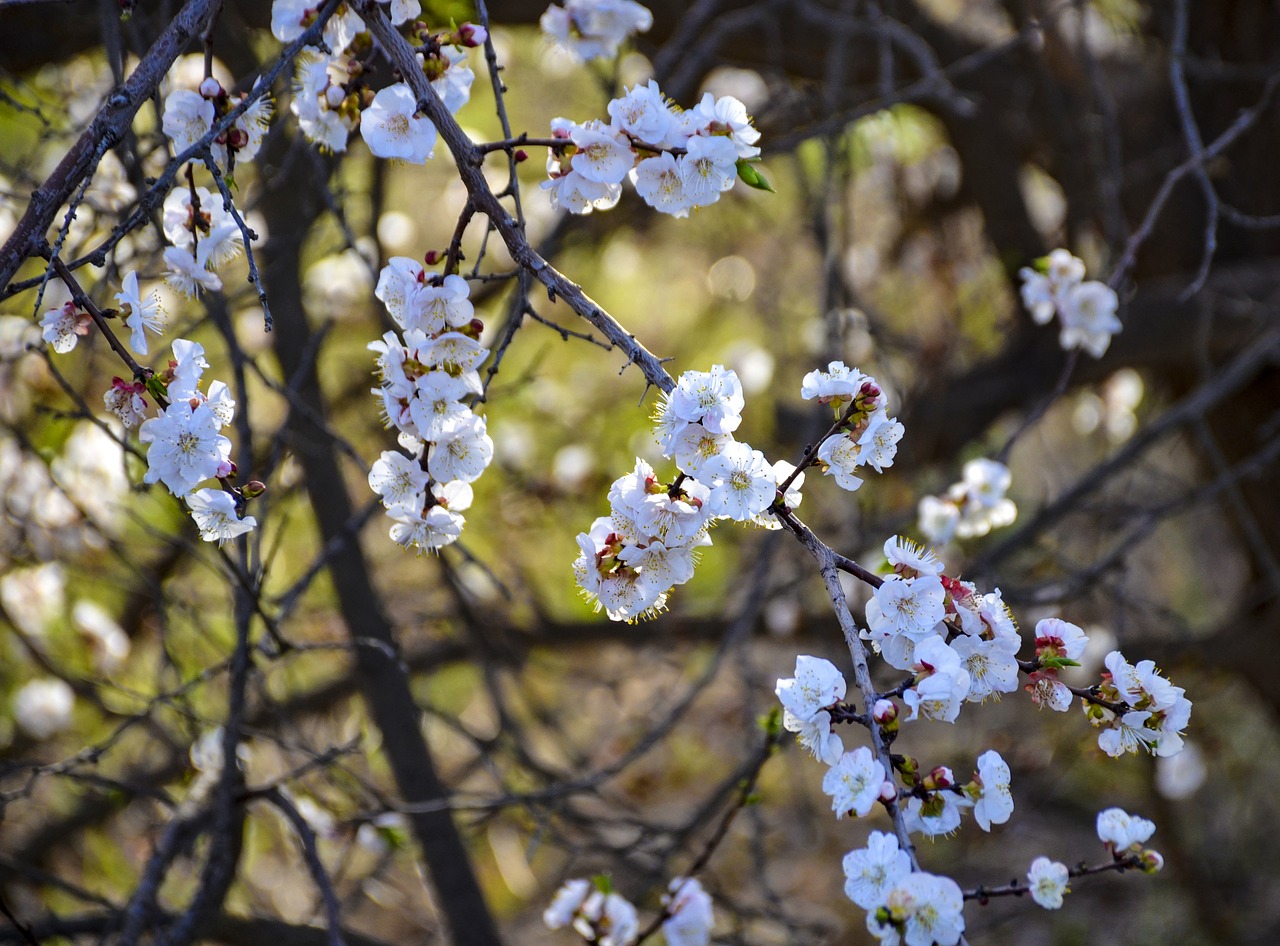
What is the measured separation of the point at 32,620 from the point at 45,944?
1.64 metres

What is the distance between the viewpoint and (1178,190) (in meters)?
3.70

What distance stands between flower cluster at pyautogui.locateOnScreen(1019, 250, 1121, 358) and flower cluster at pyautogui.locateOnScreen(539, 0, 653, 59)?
Answer: 118 centimetres

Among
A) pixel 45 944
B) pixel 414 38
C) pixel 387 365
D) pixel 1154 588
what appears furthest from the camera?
pixel 1154 588

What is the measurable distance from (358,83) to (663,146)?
0.42 metres

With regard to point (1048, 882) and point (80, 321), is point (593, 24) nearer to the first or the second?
point (80, 321)

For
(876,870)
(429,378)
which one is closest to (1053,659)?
(876,870)

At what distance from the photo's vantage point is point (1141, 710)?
120 cm

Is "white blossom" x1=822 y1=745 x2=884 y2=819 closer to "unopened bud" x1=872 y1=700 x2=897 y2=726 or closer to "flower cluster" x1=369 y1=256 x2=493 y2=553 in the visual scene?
"unopened bud" x1=872 y1=700 x2=897 y2=726

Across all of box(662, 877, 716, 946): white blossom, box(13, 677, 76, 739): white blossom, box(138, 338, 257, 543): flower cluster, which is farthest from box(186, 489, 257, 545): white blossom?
box(13, 677, 76, 739): white blossom

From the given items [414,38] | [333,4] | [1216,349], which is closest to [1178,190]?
[1216,349]

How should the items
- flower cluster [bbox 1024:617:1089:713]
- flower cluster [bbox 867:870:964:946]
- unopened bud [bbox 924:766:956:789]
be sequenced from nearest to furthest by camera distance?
flower cluster [bbox 867:870:964:946] → unopened bud [bbox 924:766:956:789] → flower cluster [bbox 1024:617:1089:713]

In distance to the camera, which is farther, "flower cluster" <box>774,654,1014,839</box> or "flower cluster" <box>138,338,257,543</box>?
"flower cluster" <box>138,338,257,543</box>

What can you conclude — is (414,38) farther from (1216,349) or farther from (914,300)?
(914,300)

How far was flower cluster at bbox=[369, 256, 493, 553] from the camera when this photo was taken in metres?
1.20
